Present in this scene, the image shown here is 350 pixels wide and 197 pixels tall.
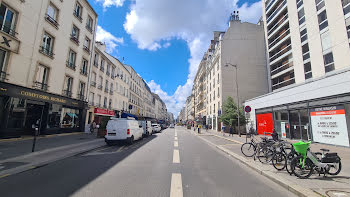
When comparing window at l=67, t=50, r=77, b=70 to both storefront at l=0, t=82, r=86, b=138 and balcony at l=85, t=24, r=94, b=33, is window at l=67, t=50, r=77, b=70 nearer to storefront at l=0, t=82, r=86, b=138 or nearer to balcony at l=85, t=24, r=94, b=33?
storefront at l=0, t=82, r=86, b=138

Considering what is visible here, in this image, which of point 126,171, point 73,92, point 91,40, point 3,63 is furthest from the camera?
point 91,40

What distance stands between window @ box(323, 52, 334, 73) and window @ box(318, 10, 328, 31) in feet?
11.1

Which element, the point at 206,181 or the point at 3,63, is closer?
the point at 206,181

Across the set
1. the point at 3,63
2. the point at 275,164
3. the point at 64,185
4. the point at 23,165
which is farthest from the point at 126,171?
the point at 3,63

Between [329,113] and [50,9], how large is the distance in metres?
25.6

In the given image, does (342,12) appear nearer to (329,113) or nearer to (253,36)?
(329,113)

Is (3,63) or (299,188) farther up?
(3,63)

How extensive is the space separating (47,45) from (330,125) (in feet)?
81.3

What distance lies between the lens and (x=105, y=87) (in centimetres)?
2567

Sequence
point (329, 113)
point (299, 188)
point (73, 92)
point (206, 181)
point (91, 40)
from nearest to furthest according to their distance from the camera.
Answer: point (299, 188) → point (206, 181) → point (329, 113) → point (73, 92) → point (91, 40)

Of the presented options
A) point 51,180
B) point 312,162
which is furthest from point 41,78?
point 312,162

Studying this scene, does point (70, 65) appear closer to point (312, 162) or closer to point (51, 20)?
point (51, 20)

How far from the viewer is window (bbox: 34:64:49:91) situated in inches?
523

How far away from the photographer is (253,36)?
3145cm
